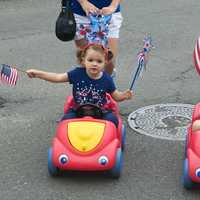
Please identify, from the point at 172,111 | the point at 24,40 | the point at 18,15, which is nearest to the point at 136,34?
the point at 24,40

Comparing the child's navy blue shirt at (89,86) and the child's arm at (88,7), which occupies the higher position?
the child's arm at (88,7)

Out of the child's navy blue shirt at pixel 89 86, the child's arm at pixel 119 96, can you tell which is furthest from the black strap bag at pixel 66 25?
the child's arm at pixel 119 96

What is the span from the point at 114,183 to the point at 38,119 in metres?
1.41

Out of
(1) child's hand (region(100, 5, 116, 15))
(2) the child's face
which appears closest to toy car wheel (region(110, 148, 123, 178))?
(2) the child's face

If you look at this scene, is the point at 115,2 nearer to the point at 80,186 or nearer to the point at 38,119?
the point at 38,119

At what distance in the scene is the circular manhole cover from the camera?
16.1ft

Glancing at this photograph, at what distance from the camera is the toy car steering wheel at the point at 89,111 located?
14.3 ft

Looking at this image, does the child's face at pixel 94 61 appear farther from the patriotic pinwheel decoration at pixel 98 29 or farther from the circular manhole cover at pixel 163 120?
the circular manhole cover at pixel 163 120

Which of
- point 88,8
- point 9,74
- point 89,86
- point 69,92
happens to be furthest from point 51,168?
point 69,92

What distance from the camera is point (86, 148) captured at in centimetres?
403

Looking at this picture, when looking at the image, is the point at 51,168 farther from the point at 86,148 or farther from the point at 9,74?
the point at 9,74

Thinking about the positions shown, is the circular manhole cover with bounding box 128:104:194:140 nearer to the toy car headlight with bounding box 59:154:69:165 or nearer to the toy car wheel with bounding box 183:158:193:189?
the toy car wheel with bounding box 183:158:193:189

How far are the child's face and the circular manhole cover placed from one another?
0.91 m

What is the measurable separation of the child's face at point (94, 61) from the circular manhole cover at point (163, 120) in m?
0.91
